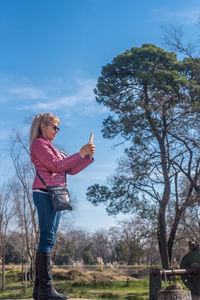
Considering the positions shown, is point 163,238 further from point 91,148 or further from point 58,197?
point 58,197

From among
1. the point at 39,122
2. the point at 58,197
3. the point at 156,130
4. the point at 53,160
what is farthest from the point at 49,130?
the point at 156,130

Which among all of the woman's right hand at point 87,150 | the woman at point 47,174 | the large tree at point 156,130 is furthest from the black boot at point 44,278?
the large tree at point 156,130

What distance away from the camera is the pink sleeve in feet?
8.85

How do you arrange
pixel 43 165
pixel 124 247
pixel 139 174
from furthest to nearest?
pixel 124 247 → pixel 139 174 → pixel 43 165

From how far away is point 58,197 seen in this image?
8.52ft

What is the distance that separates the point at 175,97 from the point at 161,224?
530 cm

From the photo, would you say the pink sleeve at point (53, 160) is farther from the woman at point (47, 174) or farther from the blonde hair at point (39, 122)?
the blonde hair at point (39, 122)

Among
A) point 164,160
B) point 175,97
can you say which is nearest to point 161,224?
point 164,160

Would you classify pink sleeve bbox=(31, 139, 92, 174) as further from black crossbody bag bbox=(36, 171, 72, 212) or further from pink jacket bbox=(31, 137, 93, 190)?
black crossbody bag bbox=(36, 171, 72, 212)

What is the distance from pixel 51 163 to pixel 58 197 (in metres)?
0.27

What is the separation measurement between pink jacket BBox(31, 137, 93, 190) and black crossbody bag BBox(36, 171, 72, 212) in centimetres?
6

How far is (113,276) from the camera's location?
16.9 m

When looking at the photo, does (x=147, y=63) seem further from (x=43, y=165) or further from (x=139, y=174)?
(x=43, y=165)

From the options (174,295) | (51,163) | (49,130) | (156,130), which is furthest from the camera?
(156,130)
